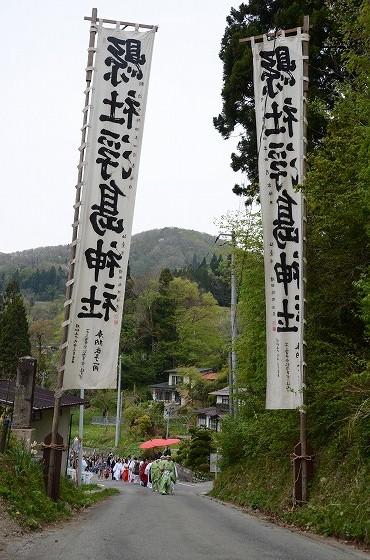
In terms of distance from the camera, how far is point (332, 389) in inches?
408

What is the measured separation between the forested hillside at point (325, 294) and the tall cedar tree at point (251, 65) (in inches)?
1.5

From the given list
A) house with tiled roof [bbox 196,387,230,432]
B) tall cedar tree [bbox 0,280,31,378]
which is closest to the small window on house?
house with tiled roof [bbox 196,387,230,432]

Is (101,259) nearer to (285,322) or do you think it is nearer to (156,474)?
(285,322)

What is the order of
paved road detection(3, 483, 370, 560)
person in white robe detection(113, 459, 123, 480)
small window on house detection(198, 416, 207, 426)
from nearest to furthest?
1. paved road detection(3, 483, 370, 560)
2. person in white robe detection(113, 459, 123, 480)
3. small window on house detection(198, 416, 207, 426)

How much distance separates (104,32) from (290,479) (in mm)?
10972

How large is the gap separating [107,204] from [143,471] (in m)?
23.2

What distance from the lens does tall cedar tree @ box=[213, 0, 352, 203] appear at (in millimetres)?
16328

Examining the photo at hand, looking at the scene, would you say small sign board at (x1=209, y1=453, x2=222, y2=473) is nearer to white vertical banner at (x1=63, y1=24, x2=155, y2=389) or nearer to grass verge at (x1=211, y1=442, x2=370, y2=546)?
grass verge at (x1=211, y1=442, x2=370, y2=546)

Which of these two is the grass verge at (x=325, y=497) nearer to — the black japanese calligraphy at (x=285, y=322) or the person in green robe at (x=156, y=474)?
the black japanese calligraphy at (x=285, y=322)

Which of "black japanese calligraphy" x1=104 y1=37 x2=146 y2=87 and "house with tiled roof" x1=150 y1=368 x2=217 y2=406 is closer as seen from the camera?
"black japanese calligraphy" x1=104 y1=37 x2=146 y2=87

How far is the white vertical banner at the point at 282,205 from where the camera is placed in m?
11.4

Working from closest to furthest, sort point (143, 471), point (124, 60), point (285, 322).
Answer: point (285, 322) < point (124, 60) < point (143, 471)

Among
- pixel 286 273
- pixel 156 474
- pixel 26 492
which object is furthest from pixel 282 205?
pixel 156 474

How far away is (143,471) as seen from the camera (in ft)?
103
